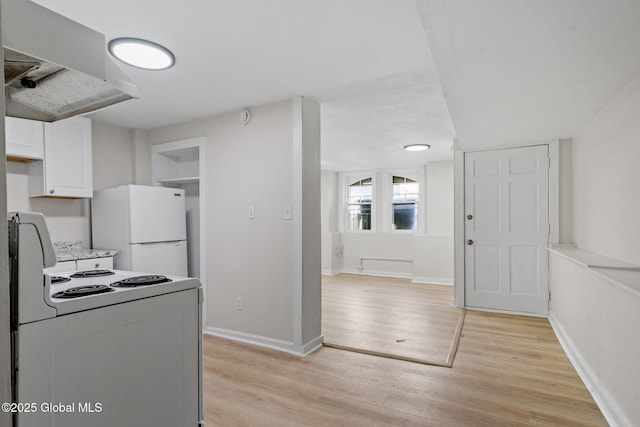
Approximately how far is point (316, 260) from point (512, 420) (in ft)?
5.91

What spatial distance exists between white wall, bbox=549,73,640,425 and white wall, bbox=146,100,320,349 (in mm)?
2148

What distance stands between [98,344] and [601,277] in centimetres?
263

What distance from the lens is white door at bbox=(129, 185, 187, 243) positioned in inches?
134

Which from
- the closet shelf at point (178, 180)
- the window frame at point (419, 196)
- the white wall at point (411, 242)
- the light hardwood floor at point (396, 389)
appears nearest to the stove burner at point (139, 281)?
the light hardwood floor at point (396, 389)

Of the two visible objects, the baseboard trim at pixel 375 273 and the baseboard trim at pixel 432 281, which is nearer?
the baseboard trim at pixel 432 281

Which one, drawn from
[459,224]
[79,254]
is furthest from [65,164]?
[459,224]

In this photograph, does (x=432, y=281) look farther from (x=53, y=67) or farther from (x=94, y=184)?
(x=53, y=67)

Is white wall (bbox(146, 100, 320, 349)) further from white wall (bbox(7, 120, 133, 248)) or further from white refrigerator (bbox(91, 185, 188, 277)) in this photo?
white wall (bbox(7, 120, 133, 248))

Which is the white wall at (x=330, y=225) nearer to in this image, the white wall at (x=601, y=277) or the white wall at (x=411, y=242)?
the white wall at (x=411, y=242)

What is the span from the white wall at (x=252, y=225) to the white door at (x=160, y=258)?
553 mm

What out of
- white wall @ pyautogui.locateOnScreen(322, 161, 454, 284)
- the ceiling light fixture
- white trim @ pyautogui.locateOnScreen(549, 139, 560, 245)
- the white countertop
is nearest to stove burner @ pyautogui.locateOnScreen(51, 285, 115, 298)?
the white countertop

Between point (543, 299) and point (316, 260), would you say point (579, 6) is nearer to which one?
point (316, 260)

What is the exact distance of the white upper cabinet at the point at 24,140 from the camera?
9.23ft

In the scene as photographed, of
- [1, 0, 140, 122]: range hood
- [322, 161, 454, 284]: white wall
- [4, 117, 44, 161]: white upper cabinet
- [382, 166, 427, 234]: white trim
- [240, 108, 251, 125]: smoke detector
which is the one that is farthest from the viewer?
[382, 166, 427, 234]: white trim
